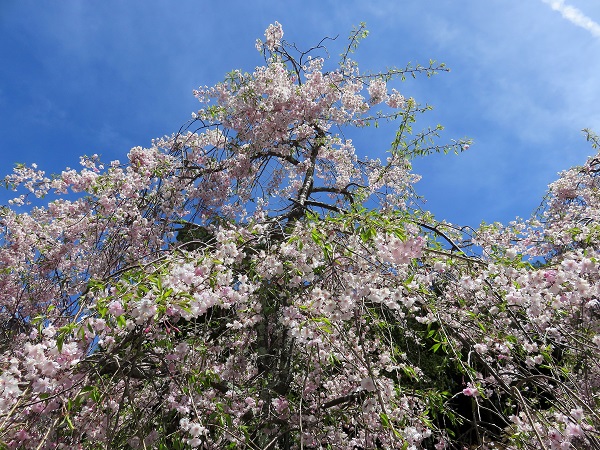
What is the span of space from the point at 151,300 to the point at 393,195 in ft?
15.5

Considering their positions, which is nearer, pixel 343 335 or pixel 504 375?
pixel 343 335

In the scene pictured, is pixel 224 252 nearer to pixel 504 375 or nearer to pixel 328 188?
pixel 504 375

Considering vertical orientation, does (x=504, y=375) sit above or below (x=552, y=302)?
below

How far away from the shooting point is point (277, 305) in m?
3.62

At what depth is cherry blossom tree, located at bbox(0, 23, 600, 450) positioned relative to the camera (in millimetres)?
2297

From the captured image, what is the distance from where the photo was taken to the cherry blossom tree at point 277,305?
7.54ft

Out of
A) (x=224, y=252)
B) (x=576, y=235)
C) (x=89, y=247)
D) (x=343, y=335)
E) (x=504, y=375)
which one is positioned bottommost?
(x=504, y=375)

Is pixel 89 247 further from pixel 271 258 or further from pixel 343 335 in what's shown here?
pixel 343 335

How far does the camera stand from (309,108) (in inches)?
210

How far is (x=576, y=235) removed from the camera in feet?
10.1

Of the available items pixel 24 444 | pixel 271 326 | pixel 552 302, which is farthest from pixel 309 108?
pixel 24 444

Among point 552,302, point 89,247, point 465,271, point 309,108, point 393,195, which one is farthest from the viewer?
point 393,195

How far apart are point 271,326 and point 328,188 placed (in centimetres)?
273

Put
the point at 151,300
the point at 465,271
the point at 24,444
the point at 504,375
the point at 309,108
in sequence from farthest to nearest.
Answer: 1. the point at 309,108
2. the point at 465,271
3. the point at 504,375
4. the point at 24,444
5. the point at 151,300
